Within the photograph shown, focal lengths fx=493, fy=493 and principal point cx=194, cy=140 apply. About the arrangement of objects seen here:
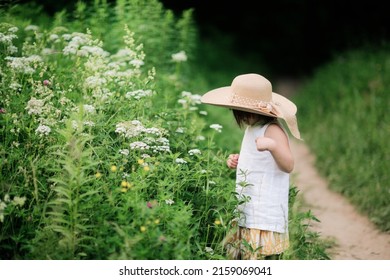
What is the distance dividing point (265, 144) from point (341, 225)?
2.29 meters

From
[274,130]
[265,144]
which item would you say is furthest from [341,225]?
[265,144]

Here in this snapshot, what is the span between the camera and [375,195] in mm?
5473

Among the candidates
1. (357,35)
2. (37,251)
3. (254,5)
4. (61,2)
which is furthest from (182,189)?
(254,5)

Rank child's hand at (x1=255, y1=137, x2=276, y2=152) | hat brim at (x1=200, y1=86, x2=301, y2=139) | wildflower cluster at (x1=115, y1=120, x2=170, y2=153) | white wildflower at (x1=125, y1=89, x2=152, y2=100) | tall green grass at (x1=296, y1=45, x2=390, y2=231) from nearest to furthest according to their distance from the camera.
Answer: child's hand at (x1=255, y1=137, x2=276, y2=152) < hat brim at (x1=200, y1=86, x2=301, y2=139) < wildflower cluster at (x1=115, y1=120, x2=170, y2=153) < white wildflower at (x1=125, y1=89, x2=152, y2=100) < tall green grass at (x1=296, y1=45, x2=390, y2=231)

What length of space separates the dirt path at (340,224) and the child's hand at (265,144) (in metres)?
1.65

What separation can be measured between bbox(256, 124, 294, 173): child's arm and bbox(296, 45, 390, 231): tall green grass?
2058 millimetres

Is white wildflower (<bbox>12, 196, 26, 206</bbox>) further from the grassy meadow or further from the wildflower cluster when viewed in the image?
the wildflower cluster

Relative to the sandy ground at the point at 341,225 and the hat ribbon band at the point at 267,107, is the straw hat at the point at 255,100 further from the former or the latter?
the sandy ground at the point at 341,225

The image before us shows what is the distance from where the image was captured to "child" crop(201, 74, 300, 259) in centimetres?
357

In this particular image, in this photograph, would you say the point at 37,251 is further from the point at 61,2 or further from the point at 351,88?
the point at 351,88

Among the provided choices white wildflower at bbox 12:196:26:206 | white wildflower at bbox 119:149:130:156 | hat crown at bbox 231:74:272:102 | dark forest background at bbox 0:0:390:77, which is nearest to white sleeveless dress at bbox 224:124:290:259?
hat crown at bbox 231:74:272:102

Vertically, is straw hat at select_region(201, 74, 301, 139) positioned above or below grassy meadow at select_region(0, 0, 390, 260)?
above

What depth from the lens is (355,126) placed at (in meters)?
7.54

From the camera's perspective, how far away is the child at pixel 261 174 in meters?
3.57
